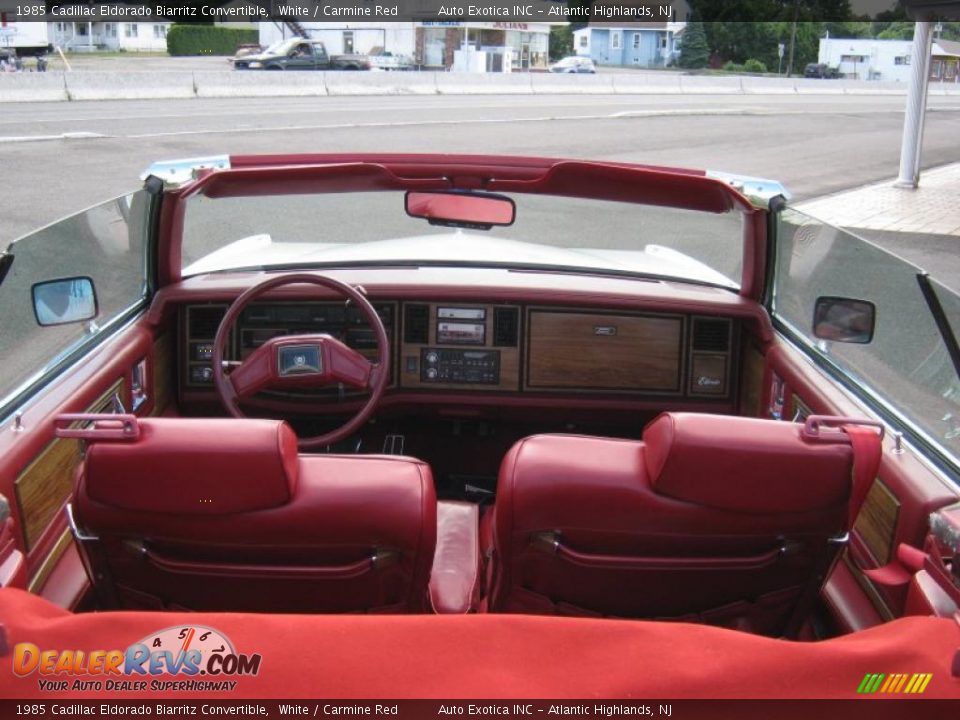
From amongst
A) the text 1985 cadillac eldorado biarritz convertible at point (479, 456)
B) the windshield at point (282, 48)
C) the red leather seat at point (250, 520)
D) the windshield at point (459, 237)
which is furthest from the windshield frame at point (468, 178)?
the windshield at point (282, 48)

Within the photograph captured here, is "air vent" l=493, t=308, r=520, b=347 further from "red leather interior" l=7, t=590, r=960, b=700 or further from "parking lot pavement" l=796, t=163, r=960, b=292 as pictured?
"parking lot pavement" l=796, t=163, r=960, b=292

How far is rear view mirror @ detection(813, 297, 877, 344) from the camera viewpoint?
3271 mm

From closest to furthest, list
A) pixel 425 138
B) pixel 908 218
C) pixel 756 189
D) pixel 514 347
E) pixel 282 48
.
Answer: pixel 756 189 < pixel 514 347 < pixel 908 218 < pixel 425 138 < pixel 282 48

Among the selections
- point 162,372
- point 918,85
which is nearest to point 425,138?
point 918,85

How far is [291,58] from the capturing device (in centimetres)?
3653

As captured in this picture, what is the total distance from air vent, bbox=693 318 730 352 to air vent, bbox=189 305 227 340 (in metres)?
2.01

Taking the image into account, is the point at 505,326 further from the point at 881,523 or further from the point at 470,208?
the point at 881,523

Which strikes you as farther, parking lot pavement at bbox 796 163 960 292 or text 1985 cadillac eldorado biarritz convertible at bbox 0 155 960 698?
parking lot pavement at bbox 796 163 960 292

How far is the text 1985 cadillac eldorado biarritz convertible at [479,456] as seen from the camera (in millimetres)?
1376

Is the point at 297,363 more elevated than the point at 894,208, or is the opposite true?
the point at 297,363

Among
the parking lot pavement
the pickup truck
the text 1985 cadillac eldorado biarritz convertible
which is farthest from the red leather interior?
the pickup truck

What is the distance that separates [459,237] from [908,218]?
35.9 feet
